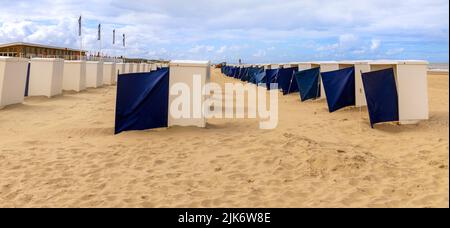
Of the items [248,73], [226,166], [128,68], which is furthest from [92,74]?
[226,166]

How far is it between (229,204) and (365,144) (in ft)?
12.4

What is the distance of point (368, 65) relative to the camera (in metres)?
10.2

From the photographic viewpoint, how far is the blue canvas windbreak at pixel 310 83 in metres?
14.0

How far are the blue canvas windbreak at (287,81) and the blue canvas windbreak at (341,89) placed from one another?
642 cm

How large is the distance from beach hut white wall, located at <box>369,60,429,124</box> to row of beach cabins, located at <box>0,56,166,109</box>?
6615mm

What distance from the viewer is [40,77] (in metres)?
14.7

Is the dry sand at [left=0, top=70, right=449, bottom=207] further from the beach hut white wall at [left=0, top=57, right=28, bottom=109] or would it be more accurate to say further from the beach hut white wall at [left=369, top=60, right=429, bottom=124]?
the beach hut white wall at [left=0, top=57, right=28, bottom=109]

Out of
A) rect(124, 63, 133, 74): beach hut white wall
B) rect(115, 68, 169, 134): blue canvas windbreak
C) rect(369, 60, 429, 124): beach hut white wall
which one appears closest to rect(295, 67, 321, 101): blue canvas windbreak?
rect(369, 60, 429, 124): beach hut white wall

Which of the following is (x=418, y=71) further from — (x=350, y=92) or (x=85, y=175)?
(x=85, y=175)

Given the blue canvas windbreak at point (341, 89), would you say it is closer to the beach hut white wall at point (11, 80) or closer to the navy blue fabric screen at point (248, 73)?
the beach hut white wall at point (11, 80)

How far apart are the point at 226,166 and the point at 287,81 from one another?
43.3ft

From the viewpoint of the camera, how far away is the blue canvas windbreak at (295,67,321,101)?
14.0 metres

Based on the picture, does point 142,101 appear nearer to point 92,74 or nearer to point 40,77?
point 40,77
